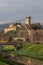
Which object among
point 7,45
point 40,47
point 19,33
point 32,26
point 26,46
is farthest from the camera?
point 32,26

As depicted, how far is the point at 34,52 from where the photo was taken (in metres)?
52.5

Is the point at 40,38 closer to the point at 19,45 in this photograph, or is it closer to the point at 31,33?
the point at 31,33

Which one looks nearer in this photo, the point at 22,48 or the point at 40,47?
the point at 40,47

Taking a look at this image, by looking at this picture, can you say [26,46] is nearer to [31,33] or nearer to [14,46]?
[14,46]

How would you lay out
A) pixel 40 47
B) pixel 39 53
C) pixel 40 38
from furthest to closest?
pixel 40 38 → pixel 40 47 → pixel 39 53

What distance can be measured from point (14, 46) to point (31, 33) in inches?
618

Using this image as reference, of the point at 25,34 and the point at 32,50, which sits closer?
the point at 32,50

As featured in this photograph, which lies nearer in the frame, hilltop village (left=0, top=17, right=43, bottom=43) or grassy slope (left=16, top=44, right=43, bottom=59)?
grassy slope (left=16, top=44, right=43, bottom=59)

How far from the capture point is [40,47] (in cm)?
5350

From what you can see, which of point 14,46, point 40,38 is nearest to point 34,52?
point 14,46

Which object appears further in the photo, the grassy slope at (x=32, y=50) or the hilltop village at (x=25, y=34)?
the hilltop village at (x=25, y=34)

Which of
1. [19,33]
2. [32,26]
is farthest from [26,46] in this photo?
[32,26]

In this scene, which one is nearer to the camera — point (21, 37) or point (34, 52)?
point (34, 52)

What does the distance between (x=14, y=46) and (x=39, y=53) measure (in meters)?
13.3
